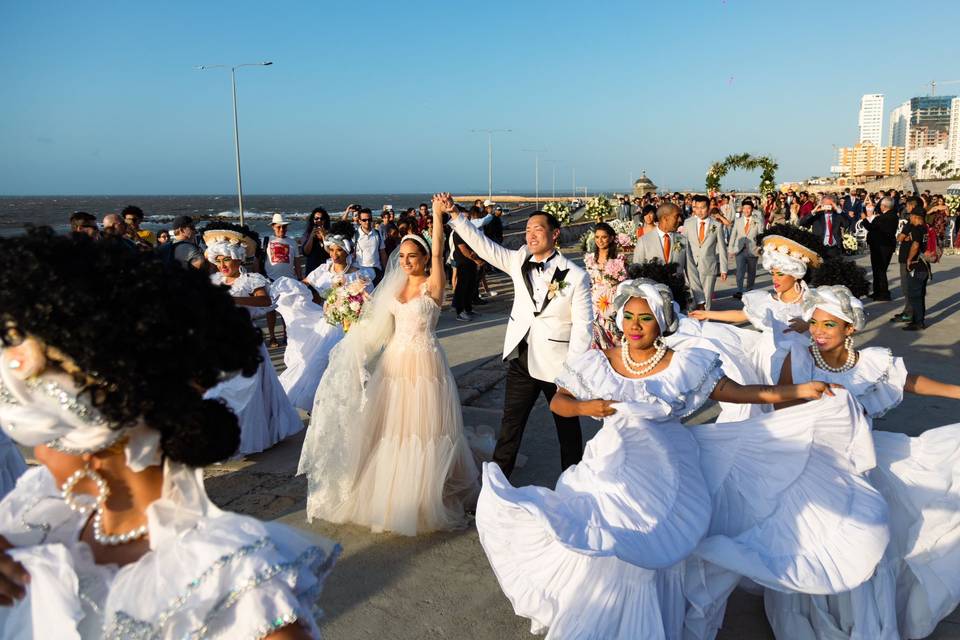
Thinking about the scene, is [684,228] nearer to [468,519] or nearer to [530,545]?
[468,519]

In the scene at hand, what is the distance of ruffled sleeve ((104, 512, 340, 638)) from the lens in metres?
1.62

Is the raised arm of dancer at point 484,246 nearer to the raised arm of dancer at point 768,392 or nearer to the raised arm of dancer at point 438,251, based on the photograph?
the raised arm of dancer at point 438,251

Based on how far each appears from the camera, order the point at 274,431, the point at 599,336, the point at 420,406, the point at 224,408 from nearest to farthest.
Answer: the point at 224,408 < the point at 420,406 < the point at 274,431 < the point at 599,336

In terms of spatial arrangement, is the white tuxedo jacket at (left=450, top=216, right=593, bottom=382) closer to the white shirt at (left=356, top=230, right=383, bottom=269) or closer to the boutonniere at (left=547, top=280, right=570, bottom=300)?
the boutonniere at (left=547, top=280, right=570, bottom=300)

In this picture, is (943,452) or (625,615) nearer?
(625,615)

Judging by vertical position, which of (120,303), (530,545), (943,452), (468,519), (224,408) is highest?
(120,303)

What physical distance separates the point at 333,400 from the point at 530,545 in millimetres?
2221

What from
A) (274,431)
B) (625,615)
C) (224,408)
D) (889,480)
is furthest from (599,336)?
(224,408)

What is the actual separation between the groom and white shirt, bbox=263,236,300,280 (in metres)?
7.68

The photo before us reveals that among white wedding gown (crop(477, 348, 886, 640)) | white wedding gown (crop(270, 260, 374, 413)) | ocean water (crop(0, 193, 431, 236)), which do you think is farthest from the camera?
ocean water (crop(0, 193, 431, 236))

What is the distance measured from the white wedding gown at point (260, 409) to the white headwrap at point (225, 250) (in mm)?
796

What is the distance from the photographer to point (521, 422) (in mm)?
5516

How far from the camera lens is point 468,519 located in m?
5.21

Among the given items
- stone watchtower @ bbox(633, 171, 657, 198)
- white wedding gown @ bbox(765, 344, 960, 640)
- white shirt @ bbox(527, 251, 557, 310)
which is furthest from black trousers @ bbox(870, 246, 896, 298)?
stone watchtower @ bbox(633, 171, 657, 198)
